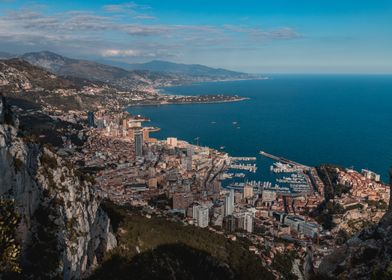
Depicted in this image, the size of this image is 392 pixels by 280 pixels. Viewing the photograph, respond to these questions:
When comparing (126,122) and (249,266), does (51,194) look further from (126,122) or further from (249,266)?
(126,122)

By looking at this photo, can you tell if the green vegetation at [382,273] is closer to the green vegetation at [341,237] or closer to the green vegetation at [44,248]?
the green vegetation at [44,248]

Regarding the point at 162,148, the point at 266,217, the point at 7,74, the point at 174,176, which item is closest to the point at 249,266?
the point at 266,217

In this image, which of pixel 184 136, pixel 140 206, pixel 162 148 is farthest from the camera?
pixel 184 136

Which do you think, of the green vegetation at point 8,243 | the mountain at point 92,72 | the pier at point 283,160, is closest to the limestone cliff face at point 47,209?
the green vegetation at point 8,243

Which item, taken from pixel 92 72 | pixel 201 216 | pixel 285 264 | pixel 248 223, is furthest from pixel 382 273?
pixel 92 72

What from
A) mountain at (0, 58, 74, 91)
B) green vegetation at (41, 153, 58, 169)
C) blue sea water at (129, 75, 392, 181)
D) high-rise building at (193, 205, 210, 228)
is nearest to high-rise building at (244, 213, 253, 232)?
high-rise building at (193, 205, 210, 228)

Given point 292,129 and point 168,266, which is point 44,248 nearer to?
point 168,266
